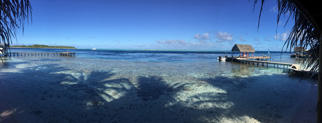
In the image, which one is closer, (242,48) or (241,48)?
(241,48)

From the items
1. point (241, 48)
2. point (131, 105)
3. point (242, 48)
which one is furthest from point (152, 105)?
point (242, 48)

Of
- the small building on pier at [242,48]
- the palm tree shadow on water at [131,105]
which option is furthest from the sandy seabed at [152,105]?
the small building on pier at [242,48]

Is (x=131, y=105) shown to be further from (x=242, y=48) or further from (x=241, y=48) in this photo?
(x=242, y=48)

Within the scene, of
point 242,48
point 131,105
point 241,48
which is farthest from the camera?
point 242,48

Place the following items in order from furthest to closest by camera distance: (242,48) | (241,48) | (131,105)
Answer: (242,48) < (241,48) < (131,105)

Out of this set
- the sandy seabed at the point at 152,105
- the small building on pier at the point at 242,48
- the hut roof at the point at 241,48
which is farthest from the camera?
the hut roof at the point at 241,48

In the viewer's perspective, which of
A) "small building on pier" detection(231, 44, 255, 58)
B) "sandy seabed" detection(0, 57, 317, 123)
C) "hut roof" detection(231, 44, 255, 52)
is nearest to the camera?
"sandy seabed" detection(0, 57, 317, 123)

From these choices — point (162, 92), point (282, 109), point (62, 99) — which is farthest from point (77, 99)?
point (282, 109)

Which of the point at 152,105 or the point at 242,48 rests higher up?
the point at 242,48

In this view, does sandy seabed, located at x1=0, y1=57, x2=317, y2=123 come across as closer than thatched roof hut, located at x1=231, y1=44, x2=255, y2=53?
Yes

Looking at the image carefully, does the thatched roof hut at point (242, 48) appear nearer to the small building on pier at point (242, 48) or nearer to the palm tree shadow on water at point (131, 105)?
the small building on pier at point (242, 48)

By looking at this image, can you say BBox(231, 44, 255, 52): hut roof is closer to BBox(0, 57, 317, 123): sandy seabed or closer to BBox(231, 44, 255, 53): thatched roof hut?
BBox(231, 44, 255, 53): thatched roof hut

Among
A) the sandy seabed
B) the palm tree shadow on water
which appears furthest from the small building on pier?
the palm tree shadow on water

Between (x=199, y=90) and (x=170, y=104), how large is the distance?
121 inches
